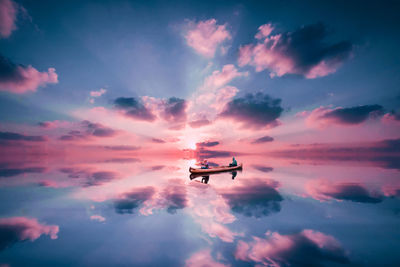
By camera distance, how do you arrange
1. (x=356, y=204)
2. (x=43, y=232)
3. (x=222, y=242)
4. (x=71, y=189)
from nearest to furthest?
(x=222, y=242), (x=43, y=232), (x=356, y=204), (x=71, y=189)

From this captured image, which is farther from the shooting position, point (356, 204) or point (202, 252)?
point (356, 204)

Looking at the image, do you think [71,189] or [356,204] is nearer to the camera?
[356,204]

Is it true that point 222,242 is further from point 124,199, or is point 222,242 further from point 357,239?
point 124,199

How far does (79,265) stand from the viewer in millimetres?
12227

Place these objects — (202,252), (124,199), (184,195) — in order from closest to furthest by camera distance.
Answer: (202,252)
(124,199)
(184,195)

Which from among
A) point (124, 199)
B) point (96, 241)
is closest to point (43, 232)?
point (96, 241)

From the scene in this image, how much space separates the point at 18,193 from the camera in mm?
31172

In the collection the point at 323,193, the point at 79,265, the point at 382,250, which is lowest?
the point at 79,265

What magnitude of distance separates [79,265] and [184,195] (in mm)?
19155

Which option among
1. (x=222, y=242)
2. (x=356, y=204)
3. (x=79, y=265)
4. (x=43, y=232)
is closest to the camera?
(x=79, y=265)

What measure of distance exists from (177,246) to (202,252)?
2585mm

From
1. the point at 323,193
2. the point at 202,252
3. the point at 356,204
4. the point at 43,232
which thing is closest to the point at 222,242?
the point at 202,252

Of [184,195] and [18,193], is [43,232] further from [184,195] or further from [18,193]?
[18,193]

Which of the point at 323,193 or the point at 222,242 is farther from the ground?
the point at 323,193
